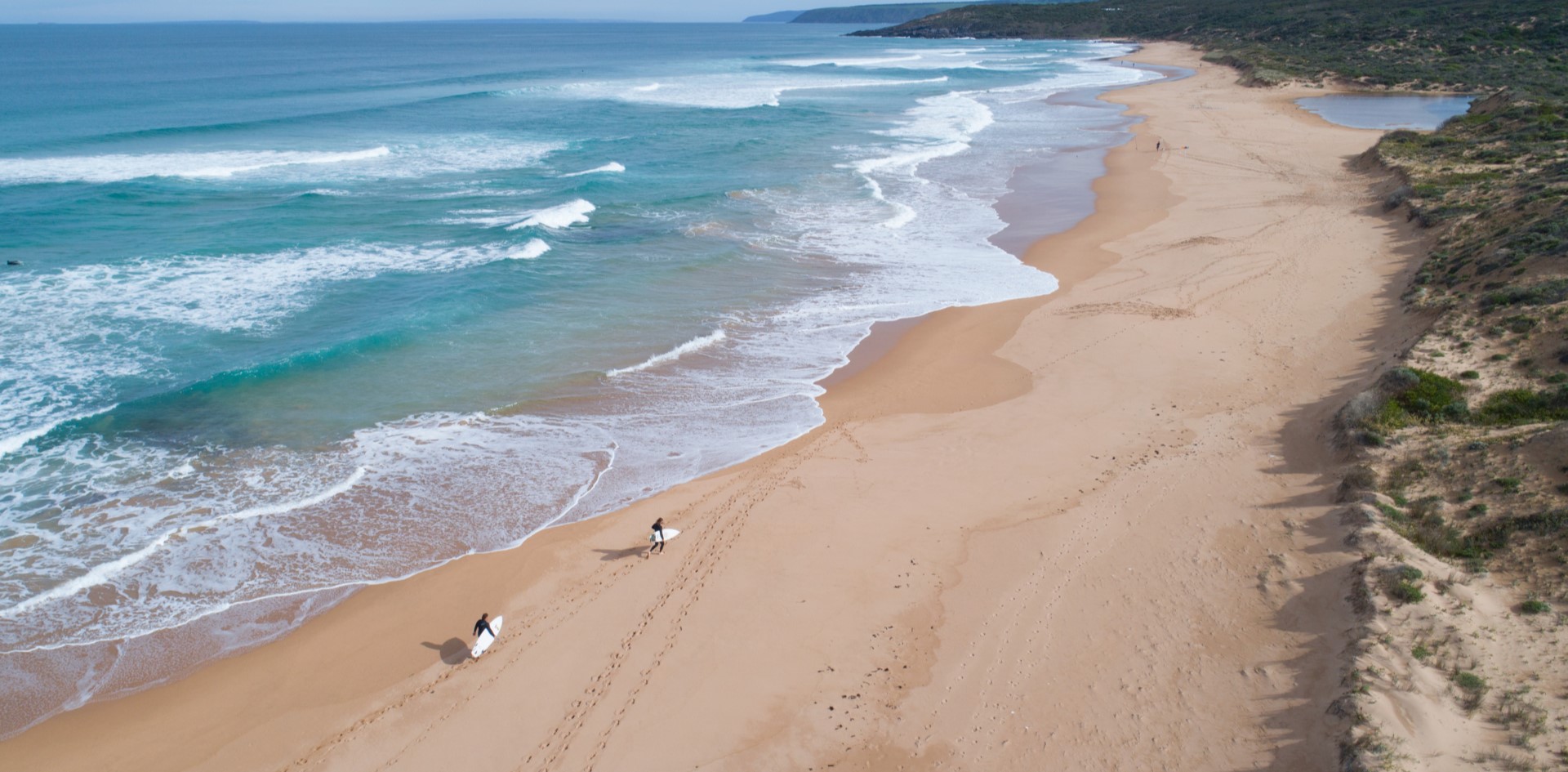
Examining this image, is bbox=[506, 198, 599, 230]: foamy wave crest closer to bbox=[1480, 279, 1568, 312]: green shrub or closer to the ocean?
the ocean

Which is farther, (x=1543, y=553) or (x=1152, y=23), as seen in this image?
(x=1152, y=23)

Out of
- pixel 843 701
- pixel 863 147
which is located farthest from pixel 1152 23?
pixel 843 701

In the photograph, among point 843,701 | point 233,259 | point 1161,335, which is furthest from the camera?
point 233,259

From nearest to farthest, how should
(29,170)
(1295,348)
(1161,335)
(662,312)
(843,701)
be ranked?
(843,701), (1295,348), (1161,335), (662,312), (29,170)

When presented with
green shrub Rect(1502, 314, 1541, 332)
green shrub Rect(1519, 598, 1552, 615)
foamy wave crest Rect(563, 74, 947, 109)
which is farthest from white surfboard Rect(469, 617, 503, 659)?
foamy wave crest Rect(563, 74, 947, 109)

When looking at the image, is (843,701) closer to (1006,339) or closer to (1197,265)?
(1006,339)
